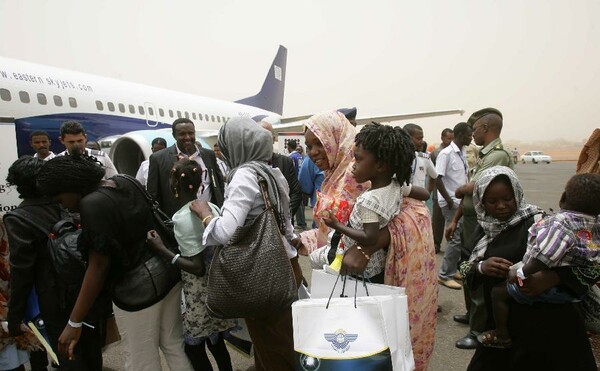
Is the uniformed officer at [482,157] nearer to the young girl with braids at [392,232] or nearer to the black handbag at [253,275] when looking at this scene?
the young girl with braids at [392,232]

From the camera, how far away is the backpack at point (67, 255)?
74.6 inches

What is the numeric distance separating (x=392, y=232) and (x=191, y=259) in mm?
1019

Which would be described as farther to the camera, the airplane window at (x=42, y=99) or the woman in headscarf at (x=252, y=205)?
the airplane window at (x=42, y=99)

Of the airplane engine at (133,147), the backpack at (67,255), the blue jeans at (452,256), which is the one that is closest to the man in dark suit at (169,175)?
the backpack at (67,255)

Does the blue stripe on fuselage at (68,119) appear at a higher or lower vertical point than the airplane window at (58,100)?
lower

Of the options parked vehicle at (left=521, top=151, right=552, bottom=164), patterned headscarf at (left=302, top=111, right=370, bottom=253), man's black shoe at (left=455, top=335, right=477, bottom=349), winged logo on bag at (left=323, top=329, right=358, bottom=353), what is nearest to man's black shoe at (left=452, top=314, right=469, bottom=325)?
man's black shoe at (left=455, top=335, right=477, bottom=349)

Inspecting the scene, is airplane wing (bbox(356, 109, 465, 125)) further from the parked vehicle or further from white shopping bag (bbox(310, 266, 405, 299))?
the parked vehicle

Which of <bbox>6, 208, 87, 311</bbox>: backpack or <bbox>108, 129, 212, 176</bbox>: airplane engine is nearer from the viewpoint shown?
<bbox>6, 208, 87, 311</bbox>: backpack

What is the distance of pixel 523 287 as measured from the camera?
60.2 inches

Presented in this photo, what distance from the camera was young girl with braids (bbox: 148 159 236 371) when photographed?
6.30 feet

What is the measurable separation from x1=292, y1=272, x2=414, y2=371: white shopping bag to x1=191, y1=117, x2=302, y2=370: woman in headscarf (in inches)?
16.7

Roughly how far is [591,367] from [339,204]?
50.9 inches

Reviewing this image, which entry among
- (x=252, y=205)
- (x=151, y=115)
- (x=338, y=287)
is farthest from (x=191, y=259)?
(x=151, y=115)

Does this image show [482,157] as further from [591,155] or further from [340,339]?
[340,339]
